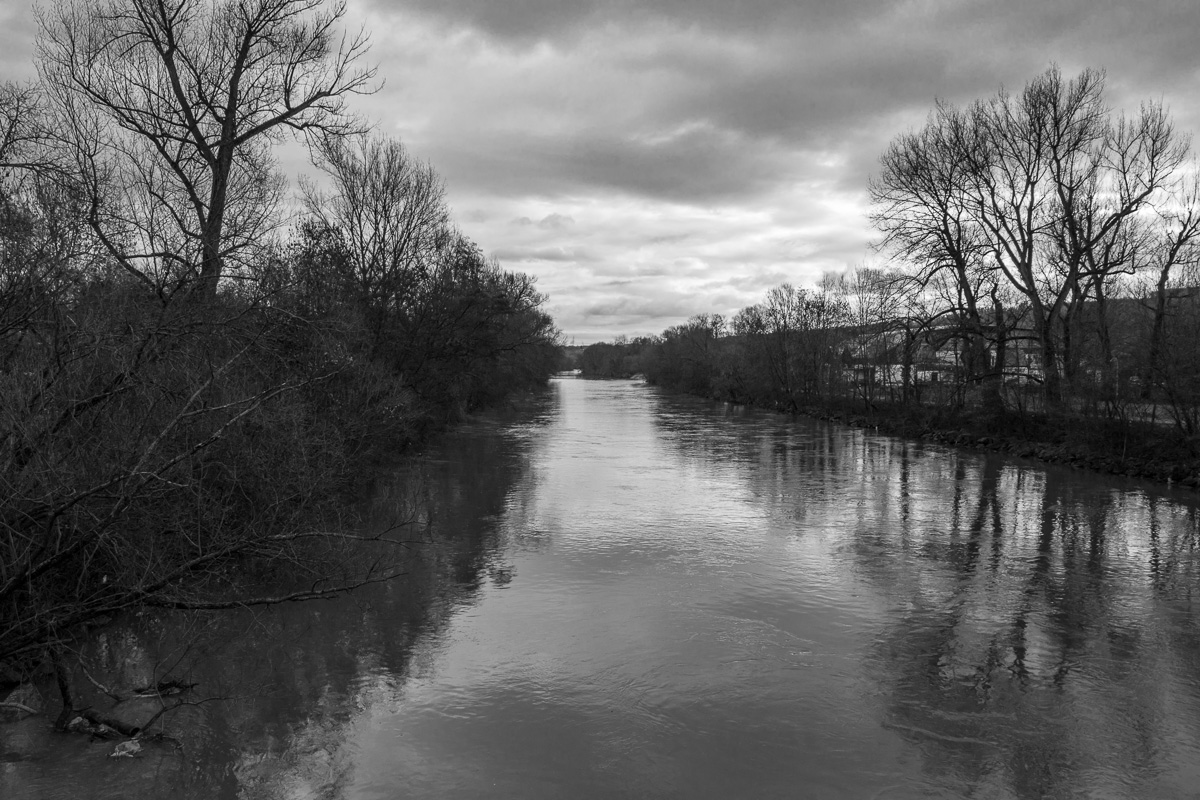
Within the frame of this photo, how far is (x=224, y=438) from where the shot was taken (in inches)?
362

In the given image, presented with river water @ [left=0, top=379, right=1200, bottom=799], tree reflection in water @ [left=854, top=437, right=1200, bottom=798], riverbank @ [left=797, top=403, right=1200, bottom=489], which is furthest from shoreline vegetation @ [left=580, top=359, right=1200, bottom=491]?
river water @ [left=0, top=379, right=1200, bottom=799]


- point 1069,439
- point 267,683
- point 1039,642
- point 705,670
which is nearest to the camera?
point 267,683

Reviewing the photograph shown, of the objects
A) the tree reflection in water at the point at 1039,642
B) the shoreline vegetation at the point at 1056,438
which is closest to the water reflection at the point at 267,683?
the tree reflection in water at the point at 1039,642

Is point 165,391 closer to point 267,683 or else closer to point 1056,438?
point 267,683

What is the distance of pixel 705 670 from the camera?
8320 mm

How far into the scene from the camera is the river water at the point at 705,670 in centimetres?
626

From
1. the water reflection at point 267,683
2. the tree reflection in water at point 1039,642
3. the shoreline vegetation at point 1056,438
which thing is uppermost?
the shoreline vegetation at point 1056,438

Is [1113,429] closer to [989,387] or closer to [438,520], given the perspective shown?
[989,387]

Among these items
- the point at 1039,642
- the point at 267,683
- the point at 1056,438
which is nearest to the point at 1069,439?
the point at 1056,438

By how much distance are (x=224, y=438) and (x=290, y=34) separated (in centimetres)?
1061

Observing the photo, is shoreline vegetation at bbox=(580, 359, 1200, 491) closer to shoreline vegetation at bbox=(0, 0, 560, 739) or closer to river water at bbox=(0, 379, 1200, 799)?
river water at bbox=(0, 379, 1200, 799)

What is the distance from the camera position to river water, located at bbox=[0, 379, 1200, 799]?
6262 mm

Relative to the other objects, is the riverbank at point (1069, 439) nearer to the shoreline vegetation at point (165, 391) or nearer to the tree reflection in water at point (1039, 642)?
the tree reflection in water at point (1039, 642)

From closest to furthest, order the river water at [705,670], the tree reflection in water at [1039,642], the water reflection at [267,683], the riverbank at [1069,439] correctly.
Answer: the water reflection at [267,683], the river water at [705,670], the tree reflection in water at [1039,642], the riverbank at [1069,439]
